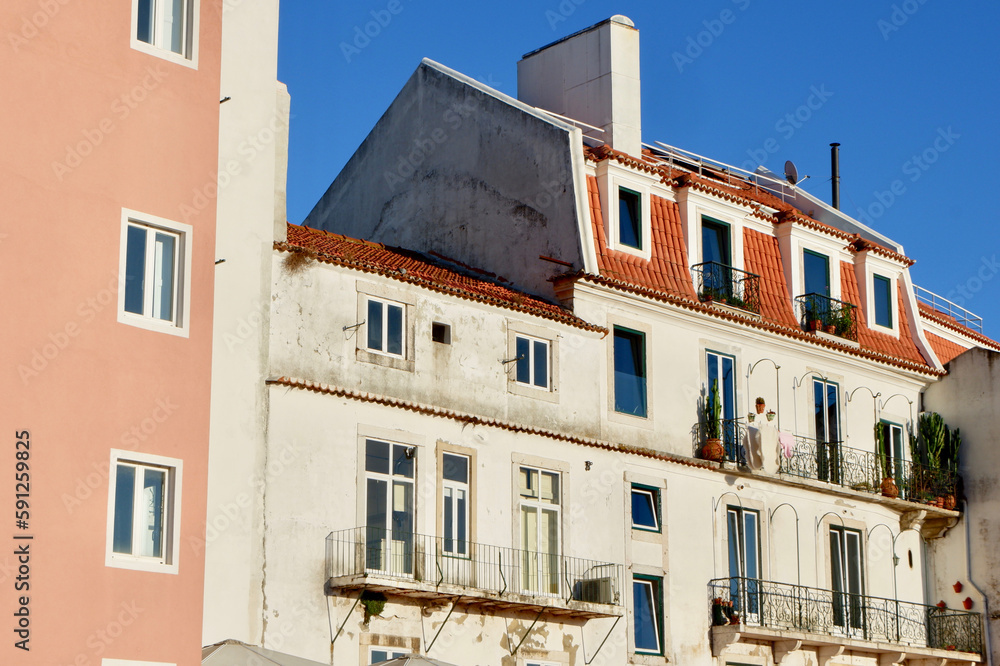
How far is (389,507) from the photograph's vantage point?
93.7 ft

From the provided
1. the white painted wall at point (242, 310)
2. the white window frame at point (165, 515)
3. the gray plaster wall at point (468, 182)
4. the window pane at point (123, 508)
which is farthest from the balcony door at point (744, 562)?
the window pane at point (123, 508)

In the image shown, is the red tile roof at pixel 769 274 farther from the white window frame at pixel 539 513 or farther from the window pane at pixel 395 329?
the window pane at pixel 395 329

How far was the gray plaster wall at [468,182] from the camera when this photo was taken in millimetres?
34438

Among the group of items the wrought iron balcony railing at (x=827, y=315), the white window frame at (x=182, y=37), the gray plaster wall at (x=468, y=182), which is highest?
the gray plaster wall at (x=468, y=182)

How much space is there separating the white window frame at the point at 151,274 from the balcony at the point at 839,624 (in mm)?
15334

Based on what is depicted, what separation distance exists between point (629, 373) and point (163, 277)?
→ 43.3ft

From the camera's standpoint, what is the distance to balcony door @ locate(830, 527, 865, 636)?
3684cm

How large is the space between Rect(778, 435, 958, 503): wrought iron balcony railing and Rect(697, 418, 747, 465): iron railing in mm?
1192

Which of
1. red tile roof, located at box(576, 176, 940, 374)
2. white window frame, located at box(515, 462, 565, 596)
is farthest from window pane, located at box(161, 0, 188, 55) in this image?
red tile roof, located at box(576, 176, 940, 374)

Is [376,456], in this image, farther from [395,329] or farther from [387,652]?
[387,652]

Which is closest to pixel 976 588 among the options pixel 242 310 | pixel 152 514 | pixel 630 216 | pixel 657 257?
pixel 657 257

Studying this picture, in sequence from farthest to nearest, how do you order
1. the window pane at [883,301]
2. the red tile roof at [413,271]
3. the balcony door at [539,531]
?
the window pane at [883,301] < the balcony door at [539,531] < the red tile roof at [413,271]

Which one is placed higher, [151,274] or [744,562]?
[151,274]

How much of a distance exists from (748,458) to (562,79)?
11.3 m
